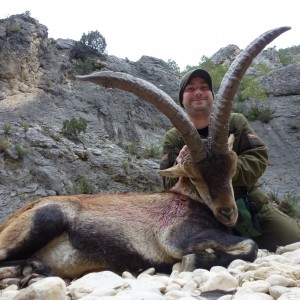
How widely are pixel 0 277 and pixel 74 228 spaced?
3.12 ft

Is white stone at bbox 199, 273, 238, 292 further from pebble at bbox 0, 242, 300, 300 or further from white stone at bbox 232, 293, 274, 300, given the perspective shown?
white stone at bbox 232, 293, 274, 300

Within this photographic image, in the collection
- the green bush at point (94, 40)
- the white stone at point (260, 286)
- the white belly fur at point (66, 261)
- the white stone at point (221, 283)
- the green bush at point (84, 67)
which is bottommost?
the white belly fur at point (66, 261)

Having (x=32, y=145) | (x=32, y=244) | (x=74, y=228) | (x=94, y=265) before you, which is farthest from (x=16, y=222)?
(x=32, y=145)

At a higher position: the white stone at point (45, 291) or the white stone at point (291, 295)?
the white stone at point (291, 295)

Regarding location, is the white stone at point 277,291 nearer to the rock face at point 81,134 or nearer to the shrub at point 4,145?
the rock face at point 81,134

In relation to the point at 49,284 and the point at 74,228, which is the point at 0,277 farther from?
the point at 49,284

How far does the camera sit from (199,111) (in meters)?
6.58

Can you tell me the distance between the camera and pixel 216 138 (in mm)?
5152

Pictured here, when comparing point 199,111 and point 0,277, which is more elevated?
point 199,111

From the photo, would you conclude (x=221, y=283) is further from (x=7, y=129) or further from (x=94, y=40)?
(x=94, y=40)

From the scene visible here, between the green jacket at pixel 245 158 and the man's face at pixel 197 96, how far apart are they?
0.45m

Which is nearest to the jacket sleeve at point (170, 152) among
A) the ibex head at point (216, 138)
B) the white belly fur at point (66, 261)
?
the ibex head at point (216, 138)

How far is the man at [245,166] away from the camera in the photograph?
19.3 feet

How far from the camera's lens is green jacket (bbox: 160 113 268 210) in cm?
578
